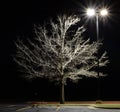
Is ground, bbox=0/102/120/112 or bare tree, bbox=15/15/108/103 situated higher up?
bare tree, bbox=15/15/108/103

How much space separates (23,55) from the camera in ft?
96.0

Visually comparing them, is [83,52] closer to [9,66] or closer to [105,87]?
[105,87]

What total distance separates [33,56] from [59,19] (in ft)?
14.5

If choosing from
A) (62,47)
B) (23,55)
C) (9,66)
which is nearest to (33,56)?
(23,55)

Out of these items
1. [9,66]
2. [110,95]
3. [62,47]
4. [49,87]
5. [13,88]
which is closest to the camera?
[62,47]

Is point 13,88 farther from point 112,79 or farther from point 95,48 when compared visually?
point 95,48

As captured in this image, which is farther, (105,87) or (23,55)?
(105,87)

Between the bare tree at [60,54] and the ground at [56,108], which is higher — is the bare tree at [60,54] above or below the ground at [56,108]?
above

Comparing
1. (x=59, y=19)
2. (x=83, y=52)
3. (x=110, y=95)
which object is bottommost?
(x=110, y=95)

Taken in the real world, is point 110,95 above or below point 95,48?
below

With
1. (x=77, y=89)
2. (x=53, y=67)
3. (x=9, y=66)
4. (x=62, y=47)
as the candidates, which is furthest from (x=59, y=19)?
(x=9, y=66)

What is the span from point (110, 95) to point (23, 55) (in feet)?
40.0

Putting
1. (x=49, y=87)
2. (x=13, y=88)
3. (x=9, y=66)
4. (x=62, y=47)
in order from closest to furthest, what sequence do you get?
(x=62, y=47) < (x=49, y=87) < (x=13, y=88) < (x=9, y=66)

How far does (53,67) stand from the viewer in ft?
91.3
